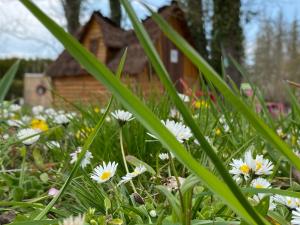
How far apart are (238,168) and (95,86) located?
37.0 ft

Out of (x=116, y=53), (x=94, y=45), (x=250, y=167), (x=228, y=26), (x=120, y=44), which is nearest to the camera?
(x=250, y=167)

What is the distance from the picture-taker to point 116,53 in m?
12.4

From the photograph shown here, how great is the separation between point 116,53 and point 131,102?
40.1 feet

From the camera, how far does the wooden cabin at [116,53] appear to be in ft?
35.3

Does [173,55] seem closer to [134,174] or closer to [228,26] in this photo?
[228,26]

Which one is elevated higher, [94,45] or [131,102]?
[94,45]

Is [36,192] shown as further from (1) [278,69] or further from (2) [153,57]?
(1) [278,69]

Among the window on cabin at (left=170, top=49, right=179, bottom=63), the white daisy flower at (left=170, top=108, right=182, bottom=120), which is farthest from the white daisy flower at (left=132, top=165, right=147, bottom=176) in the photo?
the window on cabin at (left=170, top=49, right=179, bottom=63)

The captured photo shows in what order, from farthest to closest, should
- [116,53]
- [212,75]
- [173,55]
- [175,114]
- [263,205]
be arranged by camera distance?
[116,53] < [173,55] < [175,114] < [263,205] < [212,75]

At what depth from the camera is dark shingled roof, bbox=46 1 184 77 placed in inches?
416

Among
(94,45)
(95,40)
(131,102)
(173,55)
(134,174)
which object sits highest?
(95,40)

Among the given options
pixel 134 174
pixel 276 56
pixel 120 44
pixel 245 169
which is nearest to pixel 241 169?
pixel 245 169

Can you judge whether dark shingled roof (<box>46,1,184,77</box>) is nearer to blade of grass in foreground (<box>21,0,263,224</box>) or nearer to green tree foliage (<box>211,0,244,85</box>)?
green tree foliage (<box>211,0,244,85</box>)

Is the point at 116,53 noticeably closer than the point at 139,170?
No
